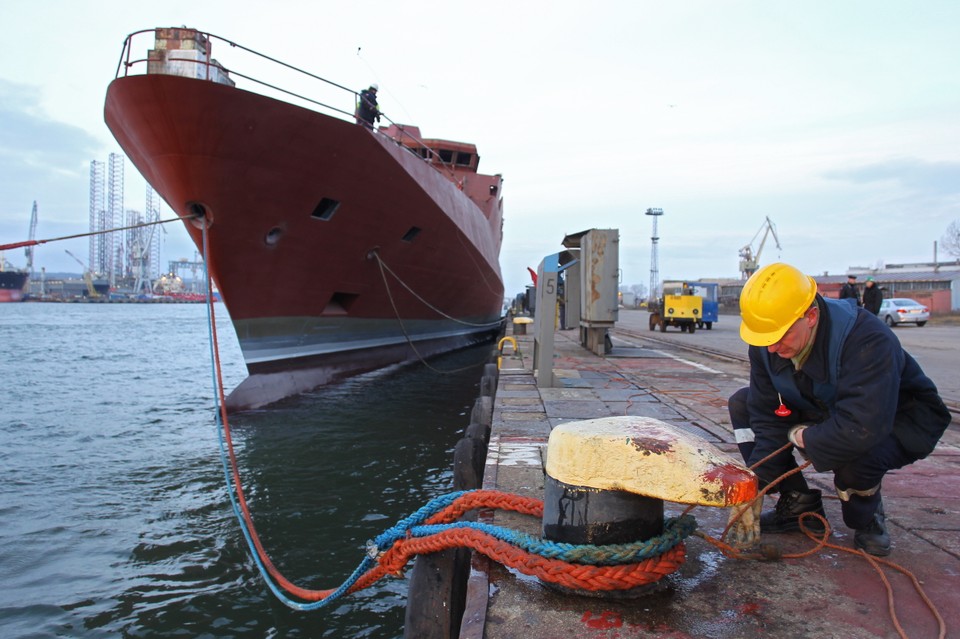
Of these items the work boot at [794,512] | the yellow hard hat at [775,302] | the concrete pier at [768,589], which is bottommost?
the concrete pier at [768,589]

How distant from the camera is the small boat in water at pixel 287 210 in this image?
771 cm

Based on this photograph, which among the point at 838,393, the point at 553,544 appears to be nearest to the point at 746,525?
the point at 838,393

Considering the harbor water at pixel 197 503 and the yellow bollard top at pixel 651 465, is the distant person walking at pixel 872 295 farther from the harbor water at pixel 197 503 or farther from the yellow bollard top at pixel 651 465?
the yellow bollard top at pixel 651 465

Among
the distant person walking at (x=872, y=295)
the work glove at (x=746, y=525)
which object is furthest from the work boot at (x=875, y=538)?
the distant person walking at (x=872, y=295)

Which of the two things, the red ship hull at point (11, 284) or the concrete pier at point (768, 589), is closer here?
the concrete pier at point (768, 589)

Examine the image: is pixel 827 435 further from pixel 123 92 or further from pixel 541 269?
pixel 123 92

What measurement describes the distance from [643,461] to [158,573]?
3596 millimetres

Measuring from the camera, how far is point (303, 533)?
4.53 metres

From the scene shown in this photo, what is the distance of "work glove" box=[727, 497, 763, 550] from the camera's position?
2.27 meters

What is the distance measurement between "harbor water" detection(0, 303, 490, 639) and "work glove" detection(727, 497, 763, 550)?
1.93 meters

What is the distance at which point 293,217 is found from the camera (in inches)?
366

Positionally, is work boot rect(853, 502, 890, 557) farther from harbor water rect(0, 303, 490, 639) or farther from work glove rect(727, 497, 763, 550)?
harbor water rect(0, 303, 490, 639)

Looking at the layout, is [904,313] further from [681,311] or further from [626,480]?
[626,480]

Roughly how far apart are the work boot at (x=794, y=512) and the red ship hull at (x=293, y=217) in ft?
22.9
